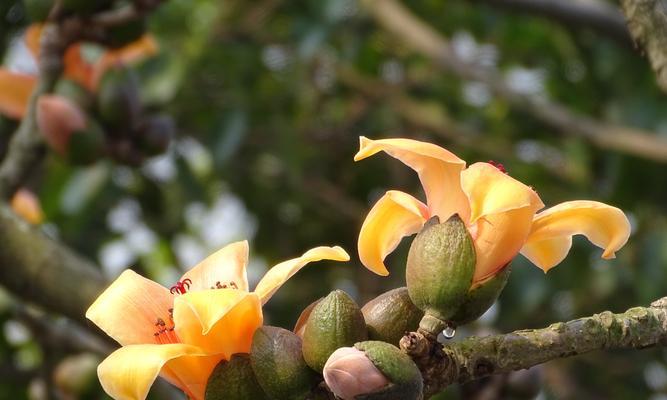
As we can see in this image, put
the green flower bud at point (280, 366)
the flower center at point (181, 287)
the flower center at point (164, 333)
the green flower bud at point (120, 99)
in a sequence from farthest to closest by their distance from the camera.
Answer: the green flower bud at point (120, 99) < the flower center at point (181, 287) < the flower center at point (164, 333) < the green flower bud at point (280, 366)

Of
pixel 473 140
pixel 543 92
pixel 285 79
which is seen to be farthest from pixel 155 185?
pixel 543 92

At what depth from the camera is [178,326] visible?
1183 millimetres

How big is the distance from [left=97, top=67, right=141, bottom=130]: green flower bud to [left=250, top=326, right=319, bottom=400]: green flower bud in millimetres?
1330

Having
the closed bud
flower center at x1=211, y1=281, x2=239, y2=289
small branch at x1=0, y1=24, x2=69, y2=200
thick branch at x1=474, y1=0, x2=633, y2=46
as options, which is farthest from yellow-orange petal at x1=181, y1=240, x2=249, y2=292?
thick branch at x1=474, y1=0, x2=633, y2=46

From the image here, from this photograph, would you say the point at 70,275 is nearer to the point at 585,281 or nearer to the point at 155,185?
the point at 155,185

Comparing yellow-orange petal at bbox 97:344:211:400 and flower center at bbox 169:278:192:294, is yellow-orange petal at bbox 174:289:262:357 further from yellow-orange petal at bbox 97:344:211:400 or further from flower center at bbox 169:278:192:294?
flower center at bbox 169:278:192:294

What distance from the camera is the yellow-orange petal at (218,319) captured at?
3.80 ft

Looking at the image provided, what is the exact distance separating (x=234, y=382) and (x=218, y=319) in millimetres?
87

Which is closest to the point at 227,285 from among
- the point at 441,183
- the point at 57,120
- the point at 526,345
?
the point at 441,183

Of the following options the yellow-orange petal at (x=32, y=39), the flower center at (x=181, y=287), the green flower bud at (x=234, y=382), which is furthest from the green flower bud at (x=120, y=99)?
the green flower bud at (x=234, y=382)

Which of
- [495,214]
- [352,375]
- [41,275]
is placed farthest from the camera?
[41,275]

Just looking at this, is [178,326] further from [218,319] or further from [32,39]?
[32,39]

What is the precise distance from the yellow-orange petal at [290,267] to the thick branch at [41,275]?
2.46ft

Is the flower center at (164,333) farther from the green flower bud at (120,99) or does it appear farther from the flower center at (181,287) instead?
the green flower bud at (120,99)
